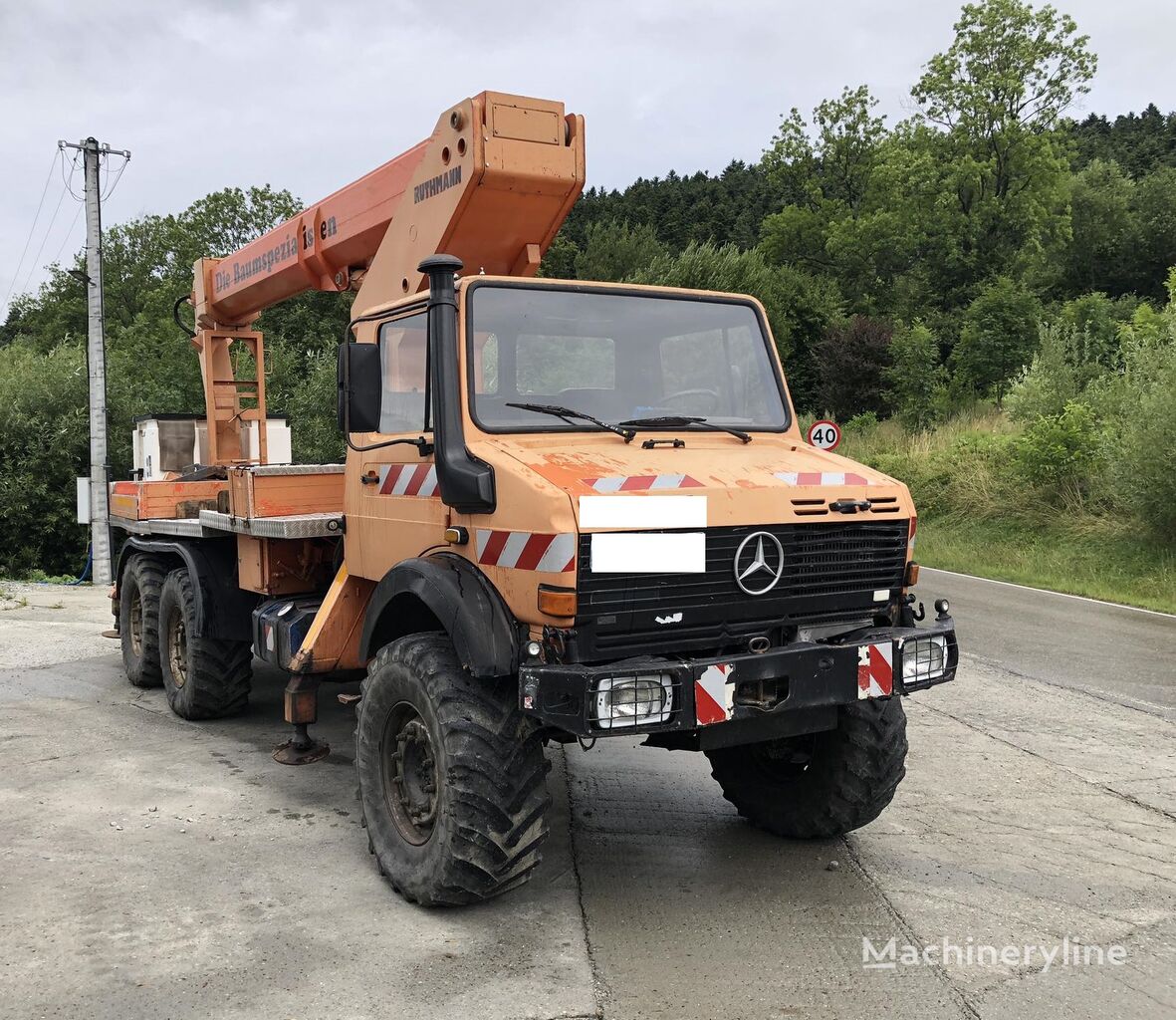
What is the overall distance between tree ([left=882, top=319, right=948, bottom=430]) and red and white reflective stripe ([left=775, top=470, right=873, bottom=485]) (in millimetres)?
30132

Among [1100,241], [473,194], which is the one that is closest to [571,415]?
[473,194]

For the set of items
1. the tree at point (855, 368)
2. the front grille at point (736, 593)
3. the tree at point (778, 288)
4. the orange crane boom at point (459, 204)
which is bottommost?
the front grille at point (736, 593)

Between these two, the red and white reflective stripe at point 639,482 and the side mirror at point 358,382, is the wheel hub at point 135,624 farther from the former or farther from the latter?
the red and white reflective stripe at point 639,482

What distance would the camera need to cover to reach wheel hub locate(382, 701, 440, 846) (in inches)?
179

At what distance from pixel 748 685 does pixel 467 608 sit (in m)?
1.14

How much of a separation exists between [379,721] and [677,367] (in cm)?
213

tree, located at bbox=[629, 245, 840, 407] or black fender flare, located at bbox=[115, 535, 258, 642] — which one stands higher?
tree, located at bbox=[629, 245, 840, 407]

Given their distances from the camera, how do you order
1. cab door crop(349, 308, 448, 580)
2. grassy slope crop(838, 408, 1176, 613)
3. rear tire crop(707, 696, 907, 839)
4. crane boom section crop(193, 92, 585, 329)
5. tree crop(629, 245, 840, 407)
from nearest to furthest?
cab door crop(349, 308, 448, 580), rear tire crop(707, 696, 907, 839), crane boom section crop(193, 92, 585, 329), grassy slope crop(838, 408, 1176, 613), tree crop(629, 245, 840, 407)

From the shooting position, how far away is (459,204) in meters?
5.83

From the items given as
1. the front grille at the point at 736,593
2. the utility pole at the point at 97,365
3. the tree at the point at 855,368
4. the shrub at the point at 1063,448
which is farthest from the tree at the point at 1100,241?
the front grille at the point at 736,593

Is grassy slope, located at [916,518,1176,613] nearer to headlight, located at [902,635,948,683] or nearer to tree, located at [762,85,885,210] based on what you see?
headlight, located at [902,635,948,683]

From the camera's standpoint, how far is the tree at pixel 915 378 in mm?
34922

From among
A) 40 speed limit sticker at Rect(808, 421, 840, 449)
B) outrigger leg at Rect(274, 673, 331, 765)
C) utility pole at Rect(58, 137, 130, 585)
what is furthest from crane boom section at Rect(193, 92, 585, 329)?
utility pole at Rect(58, 137, 130, 585)

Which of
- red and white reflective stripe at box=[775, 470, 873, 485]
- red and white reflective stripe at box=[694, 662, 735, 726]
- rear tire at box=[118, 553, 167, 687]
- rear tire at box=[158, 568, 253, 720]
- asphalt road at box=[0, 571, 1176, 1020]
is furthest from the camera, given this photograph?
rear tire at box=[118, 553, 167, 687]
